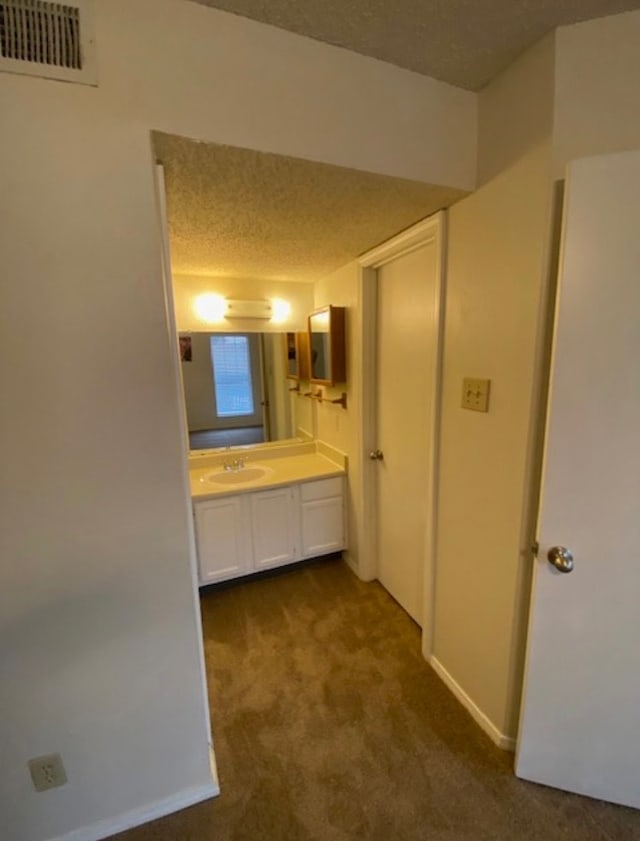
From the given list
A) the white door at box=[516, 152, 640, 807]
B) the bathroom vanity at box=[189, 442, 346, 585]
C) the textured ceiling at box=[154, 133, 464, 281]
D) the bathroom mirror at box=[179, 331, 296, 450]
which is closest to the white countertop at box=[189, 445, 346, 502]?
the bathroom vanity at box=[189, 442, 346, 585]

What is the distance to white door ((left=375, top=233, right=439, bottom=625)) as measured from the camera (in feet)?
5.82

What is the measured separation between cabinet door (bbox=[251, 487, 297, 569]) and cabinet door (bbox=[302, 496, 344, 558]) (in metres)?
0.10

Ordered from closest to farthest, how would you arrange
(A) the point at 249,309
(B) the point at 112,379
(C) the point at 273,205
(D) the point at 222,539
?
(B) the point at 112,379 → (C) the point at 273,205 → (D) the point at 222,539 → (A) the point at 249,309

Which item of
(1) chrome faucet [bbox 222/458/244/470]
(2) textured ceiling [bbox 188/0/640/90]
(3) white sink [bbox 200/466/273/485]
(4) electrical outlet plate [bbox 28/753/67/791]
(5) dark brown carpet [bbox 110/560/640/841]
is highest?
(2) textured ceiling [bbox 188/0/640/90]

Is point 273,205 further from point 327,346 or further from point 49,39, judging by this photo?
point 327,346

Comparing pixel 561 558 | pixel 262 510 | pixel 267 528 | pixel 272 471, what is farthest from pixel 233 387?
pixel 561 558

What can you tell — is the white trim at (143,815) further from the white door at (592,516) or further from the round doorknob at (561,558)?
the round doorknob at (561,558)

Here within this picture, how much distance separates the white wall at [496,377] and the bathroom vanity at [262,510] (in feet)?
3.45

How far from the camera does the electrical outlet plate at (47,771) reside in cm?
106

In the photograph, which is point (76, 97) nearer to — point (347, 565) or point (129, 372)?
point (129, 372)

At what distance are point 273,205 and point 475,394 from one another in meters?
1.11

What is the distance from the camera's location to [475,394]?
55.1 inches

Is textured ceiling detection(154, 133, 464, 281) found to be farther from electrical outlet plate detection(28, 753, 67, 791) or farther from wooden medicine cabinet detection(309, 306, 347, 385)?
electrical outlet plate detection(28, 753, 67, 791)

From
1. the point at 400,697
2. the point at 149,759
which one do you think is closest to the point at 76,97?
the point at 149,759
